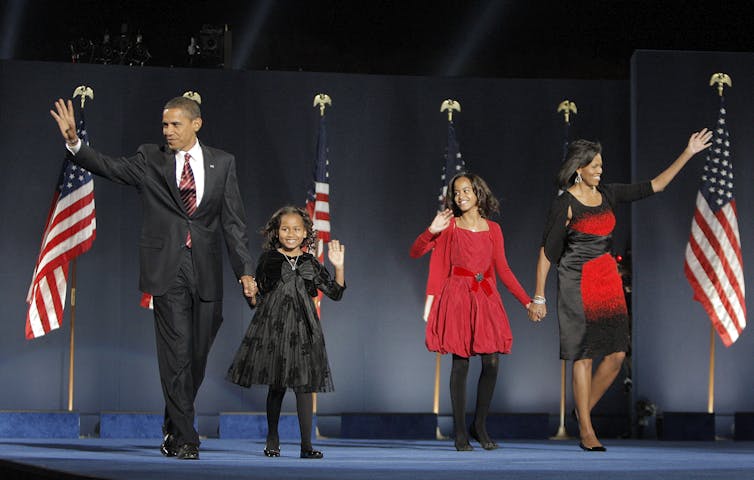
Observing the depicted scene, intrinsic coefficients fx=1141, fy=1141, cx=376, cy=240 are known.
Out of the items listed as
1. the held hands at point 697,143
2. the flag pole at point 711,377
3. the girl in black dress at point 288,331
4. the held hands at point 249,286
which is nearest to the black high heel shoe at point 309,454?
the girl in black dress at point 288,331

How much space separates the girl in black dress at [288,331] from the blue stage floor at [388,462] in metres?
0.29

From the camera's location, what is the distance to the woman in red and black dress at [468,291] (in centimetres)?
591

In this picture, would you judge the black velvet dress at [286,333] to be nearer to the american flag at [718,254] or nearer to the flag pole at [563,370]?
the flag pole at [563,370]

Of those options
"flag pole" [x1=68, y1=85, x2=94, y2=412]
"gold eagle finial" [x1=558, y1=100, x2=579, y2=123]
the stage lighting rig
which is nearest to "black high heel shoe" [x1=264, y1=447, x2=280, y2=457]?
"flag pole" [x1=68, y1=85, x2=94, y2=412]

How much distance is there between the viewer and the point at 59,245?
7824mm

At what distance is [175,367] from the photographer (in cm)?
483

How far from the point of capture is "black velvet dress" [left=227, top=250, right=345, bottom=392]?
5312 mm

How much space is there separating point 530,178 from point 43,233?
11.9 feet

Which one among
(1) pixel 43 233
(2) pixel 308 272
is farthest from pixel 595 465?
(1) pixel 43 233

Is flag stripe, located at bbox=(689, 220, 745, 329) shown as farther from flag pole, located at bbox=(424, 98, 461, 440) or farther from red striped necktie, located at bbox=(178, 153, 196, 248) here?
red striped necktie, located at bbox=(178, 153, 196, 248)

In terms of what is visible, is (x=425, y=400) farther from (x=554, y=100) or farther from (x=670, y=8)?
(x=670, y=8)

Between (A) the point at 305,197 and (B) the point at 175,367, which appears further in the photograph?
(A) the point at 305,197

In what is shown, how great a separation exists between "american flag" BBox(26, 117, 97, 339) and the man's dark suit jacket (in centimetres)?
303

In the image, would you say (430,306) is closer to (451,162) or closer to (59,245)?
(451,162)
